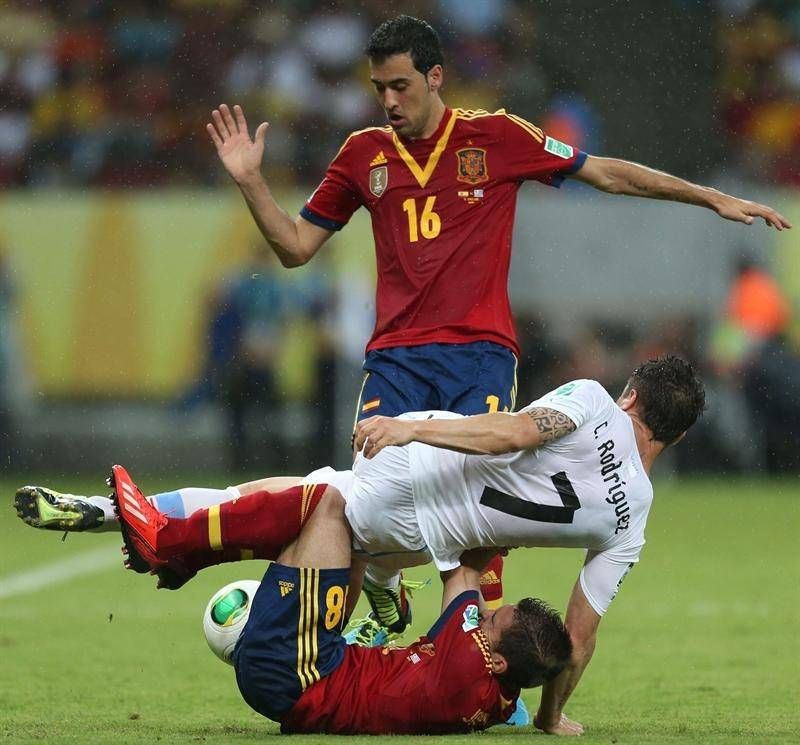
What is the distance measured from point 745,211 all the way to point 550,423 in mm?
1592

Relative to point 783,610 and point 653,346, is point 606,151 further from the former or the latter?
point 783,610

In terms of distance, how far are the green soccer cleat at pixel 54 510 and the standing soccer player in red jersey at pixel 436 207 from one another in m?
1.16

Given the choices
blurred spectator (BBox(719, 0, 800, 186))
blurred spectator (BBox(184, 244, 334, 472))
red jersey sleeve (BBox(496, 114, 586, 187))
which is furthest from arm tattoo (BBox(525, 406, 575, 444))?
blurred spectator (BBox(719, 0, 800, 186))

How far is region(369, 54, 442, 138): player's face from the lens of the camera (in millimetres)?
6672

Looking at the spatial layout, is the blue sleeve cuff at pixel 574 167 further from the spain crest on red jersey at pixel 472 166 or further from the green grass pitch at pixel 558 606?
the green grass pitch at pixel 558 606

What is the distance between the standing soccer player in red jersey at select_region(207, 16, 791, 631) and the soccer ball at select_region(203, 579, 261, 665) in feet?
2.61

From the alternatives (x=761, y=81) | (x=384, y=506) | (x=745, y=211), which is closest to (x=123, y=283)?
(x=761, y=81)

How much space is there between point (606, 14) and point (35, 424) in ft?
28.4

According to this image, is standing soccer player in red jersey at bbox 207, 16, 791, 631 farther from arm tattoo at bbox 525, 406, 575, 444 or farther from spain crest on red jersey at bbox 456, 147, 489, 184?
arm tattoo at bbox 525, 406, 575, 444

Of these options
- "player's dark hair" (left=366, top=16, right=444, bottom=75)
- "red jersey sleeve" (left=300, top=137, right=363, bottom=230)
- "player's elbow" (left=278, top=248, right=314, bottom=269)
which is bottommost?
"player's elbow" (left=278, top=248, right=314, bottom=269)

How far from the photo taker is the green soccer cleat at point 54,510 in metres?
6.32

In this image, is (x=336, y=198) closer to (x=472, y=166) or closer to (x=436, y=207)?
(x=436, y=207)

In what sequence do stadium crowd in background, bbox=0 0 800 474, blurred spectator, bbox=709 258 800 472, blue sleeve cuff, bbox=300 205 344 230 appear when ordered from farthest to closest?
stadium crowd in background, bbox=0 0 800 474
blurred spectator, bbox=709 258 800 472
blue sleeve cuff, bbox=300 205 344 230

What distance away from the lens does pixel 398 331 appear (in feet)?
22.4
